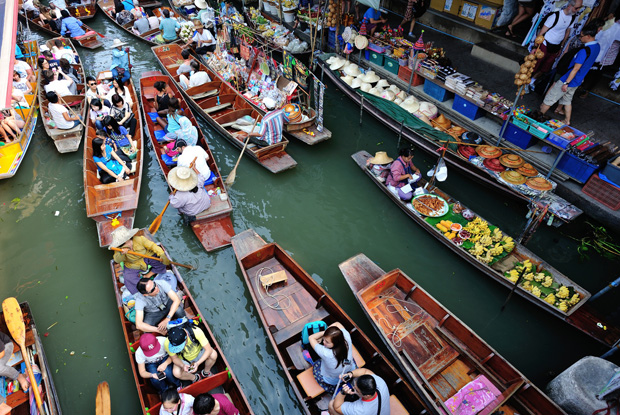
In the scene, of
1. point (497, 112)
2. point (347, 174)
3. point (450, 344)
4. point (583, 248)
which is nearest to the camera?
point (450, 344)

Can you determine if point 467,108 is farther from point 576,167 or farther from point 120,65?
point 120,65

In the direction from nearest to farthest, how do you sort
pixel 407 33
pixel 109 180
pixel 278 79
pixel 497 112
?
pixel 109 180, pixel 497 112, pixel 278 79, pixel 407 33

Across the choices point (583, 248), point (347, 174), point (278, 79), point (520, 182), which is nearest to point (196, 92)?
point (278, 79)

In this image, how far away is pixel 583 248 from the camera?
333 inches

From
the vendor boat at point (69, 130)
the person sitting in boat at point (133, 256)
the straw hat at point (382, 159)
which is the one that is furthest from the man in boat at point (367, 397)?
the vendor boat at point (69, 130)

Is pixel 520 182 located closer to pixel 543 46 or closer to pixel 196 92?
pixel 543 46

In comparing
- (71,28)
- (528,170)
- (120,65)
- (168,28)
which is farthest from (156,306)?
(71,28)

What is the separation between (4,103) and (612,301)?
1068cm

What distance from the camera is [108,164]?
930 cm

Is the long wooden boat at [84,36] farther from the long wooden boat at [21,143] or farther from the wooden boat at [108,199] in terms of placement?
the wooden boat at [108,199]

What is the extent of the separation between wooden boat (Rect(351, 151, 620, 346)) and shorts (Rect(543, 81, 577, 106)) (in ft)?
13.1

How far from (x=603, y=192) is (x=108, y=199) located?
12.0m

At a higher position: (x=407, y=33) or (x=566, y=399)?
(x=407, y=33)

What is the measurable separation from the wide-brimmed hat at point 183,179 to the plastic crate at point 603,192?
937 centimetres
